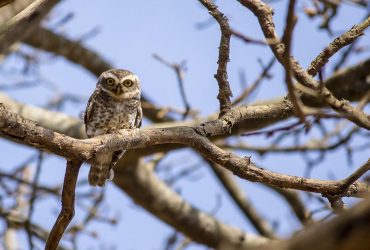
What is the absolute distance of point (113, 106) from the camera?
5.23 metres

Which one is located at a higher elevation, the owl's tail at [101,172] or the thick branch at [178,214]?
the owl's tail at [101,172]

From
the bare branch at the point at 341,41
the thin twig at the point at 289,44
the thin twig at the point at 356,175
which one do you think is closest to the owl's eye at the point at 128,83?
the bare branch at the point at 341,41

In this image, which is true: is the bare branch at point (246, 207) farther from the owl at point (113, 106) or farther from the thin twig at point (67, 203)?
the thin twig at point (67, 203)

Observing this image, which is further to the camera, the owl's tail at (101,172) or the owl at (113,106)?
the owl at (113,106)

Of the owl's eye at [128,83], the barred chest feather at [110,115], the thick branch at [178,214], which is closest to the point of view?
the barred chest feather at [110,115]

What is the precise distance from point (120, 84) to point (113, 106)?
0.89 feet

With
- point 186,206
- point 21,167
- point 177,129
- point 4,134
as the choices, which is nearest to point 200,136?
point 177,129

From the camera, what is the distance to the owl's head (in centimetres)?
536

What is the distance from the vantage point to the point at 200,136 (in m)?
3.04

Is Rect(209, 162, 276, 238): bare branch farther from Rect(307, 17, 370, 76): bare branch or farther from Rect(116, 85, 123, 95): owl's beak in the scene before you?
Rect(307, 17, 370, 76): bare branch

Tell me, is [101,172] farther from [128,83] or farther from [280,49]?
[280,49]

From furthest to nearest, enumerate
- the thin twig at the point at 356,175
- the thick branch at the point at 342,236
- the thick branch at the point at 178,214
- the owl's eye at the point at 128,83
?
the thick branch at the point at 178,214
the owl's eye at the point at 128,83
the thin twig at the point at 356,175
the thick branch at the point at 342,236

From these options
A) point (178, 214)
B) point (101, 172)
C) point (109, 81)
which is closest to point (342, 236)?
point (101, 172)

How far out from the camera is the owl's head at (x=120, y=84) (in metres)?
5.36
